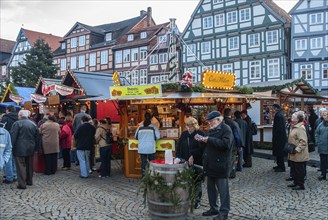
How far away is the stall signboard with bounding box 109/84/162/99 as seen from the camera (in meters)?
8.15

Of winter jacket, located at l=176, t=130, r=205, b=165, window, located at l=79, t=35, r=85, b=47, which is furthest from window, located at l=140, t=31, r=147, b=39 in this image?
winter jacket, located at l=176, t=130, r=205, b=165

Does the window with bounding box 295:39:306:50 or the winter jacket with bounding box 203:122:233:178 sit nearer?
the winter jacket with bounding box 203:122:233:178

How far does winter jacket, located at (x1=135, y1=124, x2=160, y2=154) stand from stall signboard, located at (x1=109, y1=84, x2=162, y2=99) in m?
0.78

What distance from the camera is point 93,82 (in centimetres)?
1609

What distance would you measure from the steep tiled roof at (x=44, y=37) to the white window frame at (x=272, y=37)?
3054 cm

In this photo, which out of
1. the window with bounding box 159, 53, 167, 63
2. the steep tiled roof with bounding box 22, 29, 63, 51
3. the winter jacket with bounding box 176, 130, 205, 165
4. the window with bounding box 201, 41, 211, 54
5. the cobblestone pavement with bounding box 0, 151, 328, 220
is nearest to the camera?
the cobblestone pavement with bounding box 0, 151, 328, 220

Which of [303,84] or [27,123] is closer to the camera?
[27,123]

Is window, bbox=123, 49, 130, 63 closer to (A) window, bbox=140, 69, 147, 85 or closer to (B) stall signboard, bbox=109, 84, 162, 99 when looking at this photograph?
(A) window, bbox=140, 69, 147, 85

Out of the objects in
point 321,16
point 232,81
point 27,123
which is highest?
point 321,16

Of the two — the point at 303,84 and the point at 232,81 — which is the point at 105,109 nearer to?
the point at 232,81

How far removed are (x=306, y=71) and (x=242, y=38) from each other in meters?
5.82

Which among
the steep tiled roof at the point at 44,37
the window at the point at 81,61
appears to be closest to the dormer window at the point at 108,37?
the window at the point at 81,61

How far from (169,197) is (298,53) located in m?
26.4

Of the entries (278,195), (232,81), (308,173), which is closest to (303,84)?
(232,81)
